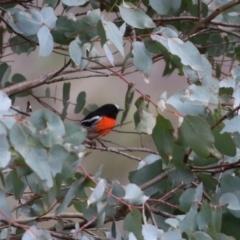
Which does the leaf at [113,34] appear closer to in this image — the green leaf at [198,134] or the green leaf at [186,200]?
the green leaf at [198,134]

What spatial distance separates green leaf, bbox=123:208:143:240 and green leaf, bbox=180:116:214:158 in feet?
0.65

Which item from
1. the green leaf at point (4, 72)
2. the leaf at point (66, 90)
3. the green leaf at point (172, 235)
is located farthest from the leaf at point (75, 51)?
the leaf at point (66, 90)

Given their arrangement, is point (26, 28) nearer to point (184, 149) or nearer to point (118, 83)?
point (184, 149)

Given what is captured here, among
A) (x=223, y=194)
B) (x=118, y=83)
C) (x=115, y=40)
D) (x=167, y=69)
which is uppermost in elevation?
(x=115, y=40)

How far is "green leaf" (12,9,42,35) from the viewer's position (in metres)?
1.41

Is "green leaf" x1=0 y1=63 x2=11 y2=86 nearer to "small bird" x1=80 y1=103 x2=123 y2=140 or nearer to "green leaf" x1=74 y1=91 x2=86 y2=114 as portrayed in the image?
"green leaf" x1=74 y1=91 x2=86 y2=114

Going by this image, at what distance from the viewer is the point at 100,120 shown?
3695 millimetres

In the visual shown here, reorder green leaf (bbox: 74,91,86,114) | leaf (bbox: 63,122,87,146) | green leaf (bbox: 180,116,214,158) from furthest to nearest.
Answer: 1. green leaf (bbox: 74,91,86,114)
2. green leaf (bbox: 180,116,214,158)
3. leaf (bbox: 63,122,87,146)

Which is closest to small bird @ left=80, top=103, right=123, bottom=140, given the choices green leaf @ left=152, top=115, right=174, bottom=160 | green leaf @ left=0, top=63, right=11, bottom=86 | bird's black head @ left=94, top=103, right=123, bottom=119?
bird's black head @ left=94, top=103, right=123, bottom=119

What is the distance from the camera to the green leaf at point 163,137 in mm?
1322

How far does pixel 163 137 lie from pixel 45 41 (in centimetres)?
33

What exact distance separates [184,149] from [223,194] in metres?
0.17

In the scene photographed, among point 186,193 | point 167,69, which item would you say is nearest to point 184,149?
→ point 186,193

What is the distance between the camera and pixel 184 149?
56.1 inches
